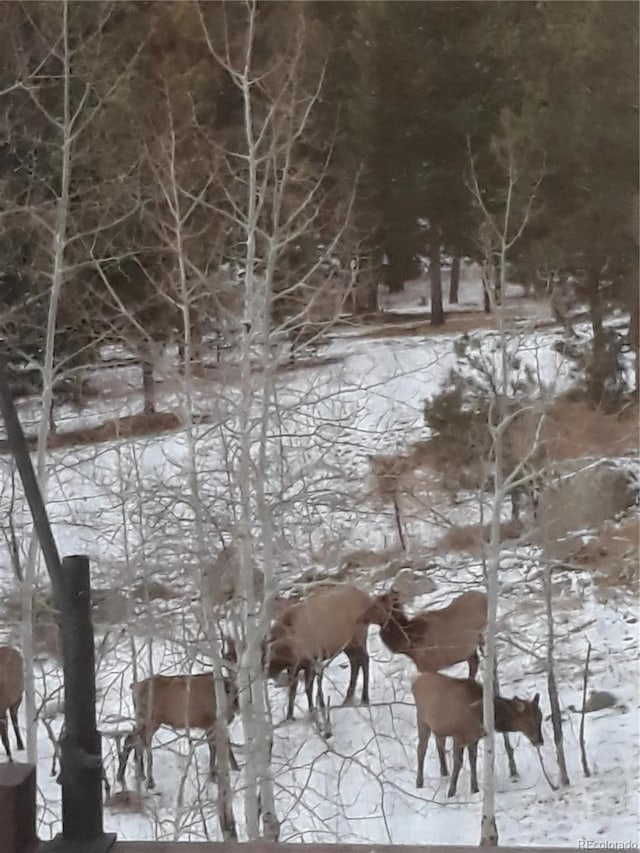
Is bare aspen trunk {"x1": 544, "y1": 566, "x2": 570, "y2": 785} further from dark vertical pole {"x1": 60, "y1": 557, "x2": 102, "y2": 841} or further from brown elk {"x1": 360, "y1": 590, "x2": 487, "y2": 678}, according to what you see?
dark vertical pole {"x1": 60, "y1": 557, "x2": 102, "y2": 841}

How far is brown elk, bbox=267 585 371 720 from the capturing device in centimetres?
168

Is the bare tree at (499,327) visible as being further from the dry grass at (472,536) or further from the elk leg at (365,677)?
the elk leg at (365,677)

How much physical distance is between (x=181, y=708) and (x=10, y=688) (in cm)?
32

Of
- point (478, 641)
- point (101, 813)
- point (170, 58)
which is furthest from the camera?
point (478, 641)

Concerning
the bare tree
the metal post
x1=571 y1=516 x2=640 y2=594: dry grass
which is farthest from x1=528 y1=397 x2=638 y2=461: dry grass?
the metal post

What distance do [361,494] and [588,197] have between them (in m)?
0.66

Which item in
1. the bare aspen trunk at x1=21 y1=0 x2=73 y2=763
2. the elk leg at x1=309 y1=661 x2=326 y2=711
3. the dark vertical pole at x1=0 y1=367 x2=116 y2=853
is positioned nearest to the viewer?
the dark vertical pole at x1=0 y1=367 x2=116 y2=853

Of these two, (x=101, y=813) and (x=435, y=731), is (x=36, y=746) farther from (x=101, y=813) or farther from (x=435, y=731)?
(x=101, y=813)

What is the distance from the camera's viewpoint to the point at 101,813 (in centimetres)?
48

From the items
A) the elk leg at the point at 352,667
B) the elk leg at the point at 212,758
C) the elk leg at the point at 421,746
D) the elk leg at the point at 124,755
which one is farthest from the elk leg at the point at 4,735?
the elk leg at the point at 421,746

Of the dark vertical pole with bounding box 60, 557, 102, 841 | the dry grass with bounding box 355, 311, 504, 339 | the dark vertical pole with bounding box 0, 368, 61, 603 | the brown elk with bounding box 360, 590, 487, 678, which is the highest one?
the dry grass with bounding box 355, 311, 504, 339

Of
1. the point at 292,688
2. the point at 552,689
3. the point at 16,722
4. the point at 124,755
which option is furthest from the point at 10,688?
the point at 552,689

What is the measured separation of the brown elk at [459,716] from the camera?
166 cm

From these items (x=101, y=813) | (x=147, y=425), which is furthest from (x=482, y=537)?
(x=101, y=813)
